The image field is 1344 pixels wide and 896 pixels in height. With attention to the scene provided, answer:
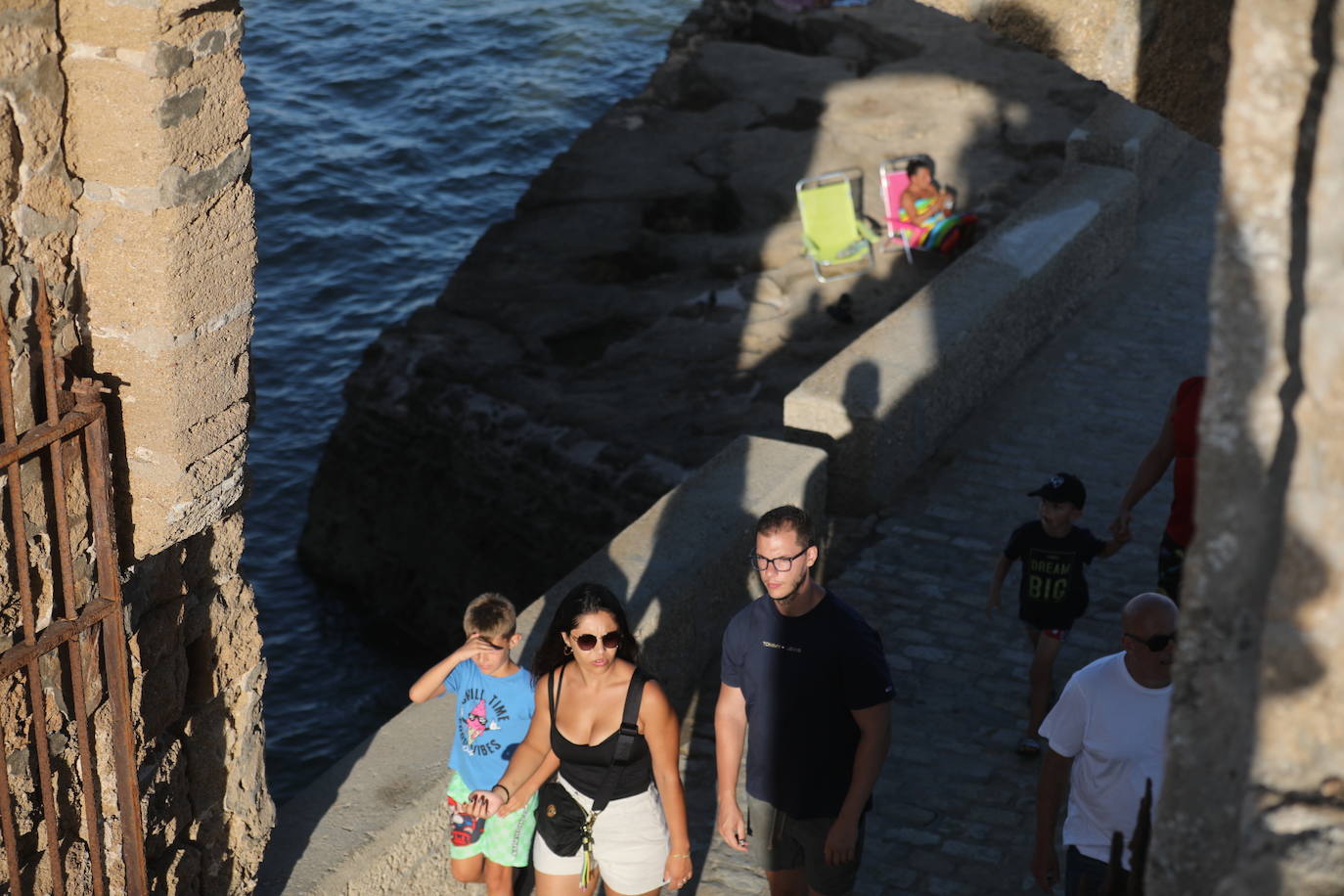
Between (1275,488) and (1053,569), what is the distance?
3852 mm

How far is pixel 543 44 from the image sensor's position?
2828cm

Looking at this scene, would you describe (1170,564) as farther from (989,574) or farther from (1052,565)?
(989,574)

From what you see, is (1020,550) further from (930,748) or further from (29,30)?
(29,30)

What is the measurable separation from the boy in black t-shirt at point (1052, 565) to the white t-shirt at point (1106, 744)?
5.43ft

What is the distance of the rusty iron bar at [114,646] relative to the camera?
161 inches

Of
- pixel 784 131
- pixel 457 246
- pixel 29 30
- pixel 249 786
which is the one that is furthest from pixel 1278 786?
pixel 457 246

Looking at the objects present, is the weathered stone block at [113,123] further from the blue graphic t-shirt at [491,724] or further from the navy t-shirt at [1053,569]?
the navy t-shirt at [1053,569]

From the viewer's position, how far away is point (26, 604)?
12.9 feet

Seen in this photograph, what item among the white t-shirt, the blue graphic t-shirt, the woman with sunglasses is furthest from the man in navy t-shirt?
the blue graphic t-shirt

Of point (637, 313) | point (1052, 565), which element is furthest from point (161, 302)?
point (637, 313)

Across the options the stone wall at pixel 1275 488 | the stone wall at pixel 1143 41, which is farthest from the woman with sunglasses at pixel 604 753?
the stone wall at pixel 1143 41

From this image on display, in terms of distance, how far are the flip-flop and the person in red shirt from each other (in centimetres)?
79

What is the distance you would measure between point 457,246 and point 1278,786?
793 inches

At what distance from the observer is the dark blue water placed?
1591 centimetres
